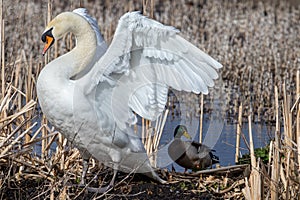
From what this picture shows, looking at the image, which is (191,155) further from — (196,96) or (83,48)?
(196,96)

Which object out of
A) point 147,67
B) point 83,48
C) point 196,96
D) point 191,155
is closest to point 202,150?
point 191,155

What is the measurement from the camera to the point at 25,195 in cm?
530

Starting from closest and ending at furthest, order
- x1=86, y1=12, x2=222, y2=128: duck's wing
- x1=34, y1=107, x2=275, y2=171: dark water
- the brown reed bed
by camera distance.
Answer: the brown reed bed, x1=86, y1=12, x2=222, y2=128: duck's wing, x1=34, y1=107, x2=275, y2=171: dark water

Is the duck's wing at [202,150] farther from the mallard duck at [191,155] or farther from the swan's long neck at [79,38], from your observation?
the swan's long neck at [79,38]

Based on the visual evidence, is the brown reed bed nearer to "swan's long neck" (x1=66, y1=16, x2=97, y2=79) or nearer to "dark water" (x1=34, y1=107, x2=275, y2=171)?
"dark water" (x1=34, y1=107, x2=275, y2=171)

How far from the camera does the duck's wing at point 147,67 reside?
5.11 metres

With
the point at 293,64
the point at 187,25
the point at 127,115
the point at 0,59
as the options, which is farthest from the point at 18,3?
the point at 187,25

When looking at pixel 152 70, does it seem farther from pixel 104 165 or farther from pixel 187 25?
pixel 187 25

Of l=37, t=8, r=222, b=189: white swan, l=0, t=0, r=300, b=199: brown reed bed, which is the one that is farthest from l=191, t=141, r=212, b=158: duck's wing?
l=37, t=8, r=222, b=189: white swan

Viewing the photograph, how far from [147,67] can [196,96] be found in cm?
471

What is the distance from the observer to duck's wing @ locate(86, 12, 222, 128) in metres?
5.11

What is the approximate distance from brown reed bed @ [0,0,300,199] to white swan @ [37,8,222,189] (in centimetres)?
23

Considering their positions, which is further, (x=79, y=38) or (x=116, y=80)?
(x=79, y=38)

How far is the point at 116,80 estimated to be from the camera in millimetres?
5453
